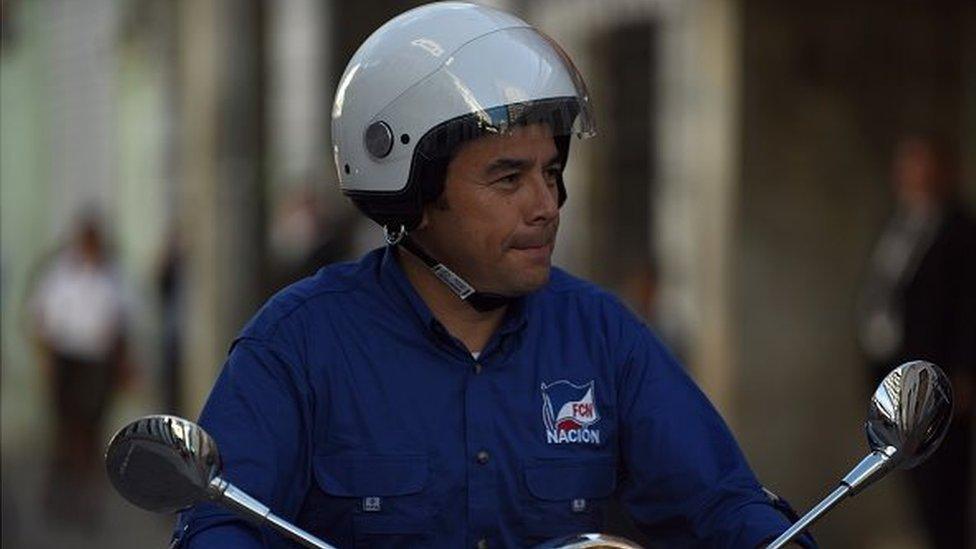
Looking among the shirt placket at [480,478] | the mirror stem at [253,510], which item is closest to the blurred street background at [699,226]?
the shirt placket at [480,478]

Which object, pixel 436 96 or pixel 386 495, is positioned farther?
pixel 436 96

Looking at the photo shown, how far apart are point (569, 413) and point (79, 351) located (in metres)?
10.6

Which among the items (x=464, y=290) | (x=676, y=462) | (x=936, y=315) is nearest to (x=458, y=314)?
(x=464, y=290)

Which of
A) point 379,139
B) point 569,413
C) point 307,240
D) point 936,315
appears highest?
point 379,139

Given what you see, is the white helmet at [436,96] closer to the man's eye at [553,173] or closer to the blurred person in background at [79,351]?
the man's eye at [553,173]

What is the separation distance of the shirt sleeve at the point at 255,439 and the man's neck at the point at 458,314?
0.88ft

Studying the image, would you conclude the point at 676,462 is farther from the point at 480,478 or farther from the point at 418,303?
the point at 418,303

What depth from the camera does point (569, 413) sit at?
→ 11.0 ft

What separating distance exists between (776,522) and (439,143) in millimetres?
707

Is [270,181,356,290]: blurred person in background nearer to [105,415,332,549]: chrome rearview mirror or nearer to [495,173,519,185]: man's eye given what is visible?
[495,173,519,185]: man's eye

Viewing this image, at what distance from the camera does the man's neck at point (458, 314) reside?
3473 millimetres

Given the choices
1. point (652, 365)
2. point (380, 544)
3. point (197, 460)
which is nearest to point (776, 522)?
point (652, 365)

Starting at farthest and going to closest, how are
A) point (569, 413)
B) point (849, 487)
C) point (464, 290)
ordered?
point (464, 290)
point (569, 413)
point (849, 487)

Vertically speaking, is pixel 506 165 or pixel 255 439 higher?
pixel 506 165
